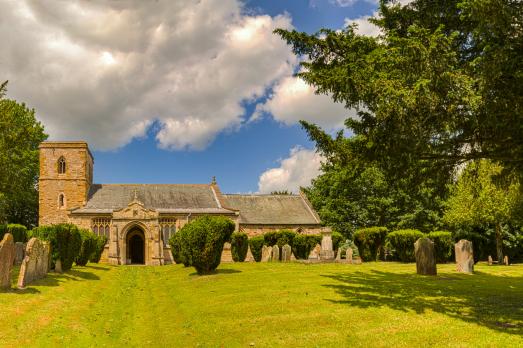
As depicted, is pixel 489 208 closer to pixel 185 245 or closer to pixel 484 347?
pixel 185 245

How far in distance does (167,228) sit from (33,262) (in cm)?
2654

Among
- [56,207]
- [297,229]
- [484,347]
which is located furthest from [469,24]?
[56,207]

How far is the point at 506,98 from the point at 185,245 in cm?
1507

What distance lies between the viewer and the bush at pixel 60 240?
20016 mm

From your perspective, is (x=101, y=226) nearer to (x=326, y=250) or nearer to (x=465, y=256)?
(x=326, y=250)

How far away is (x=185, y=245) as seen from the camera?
2088cm

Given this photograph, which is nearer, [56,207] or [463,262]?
[463,262]

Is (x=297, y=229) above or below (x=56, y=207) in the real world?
below

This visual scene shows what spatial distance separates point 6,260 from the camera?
14148 mm

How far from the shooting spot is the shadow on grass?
1031 centimetres

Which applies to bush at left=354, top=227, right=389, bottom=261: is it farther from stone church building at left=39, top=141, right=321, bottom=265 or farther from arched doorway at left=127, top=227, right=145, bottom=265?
arched doorway at left=127, top=227, right=145, bottom=265

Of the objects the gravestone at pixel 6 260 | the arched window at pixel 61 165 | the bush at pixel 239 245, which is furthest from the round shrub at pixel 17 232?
the gravestone at pixel 6 260

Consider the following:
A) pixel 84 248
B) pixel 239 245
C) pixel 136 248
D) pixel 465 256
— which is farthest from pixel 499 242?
pixel 136 248

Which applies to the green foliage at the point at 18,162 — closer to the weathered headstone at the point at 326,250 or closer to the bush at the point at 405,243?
the weathered headstone at the point at 326,250
